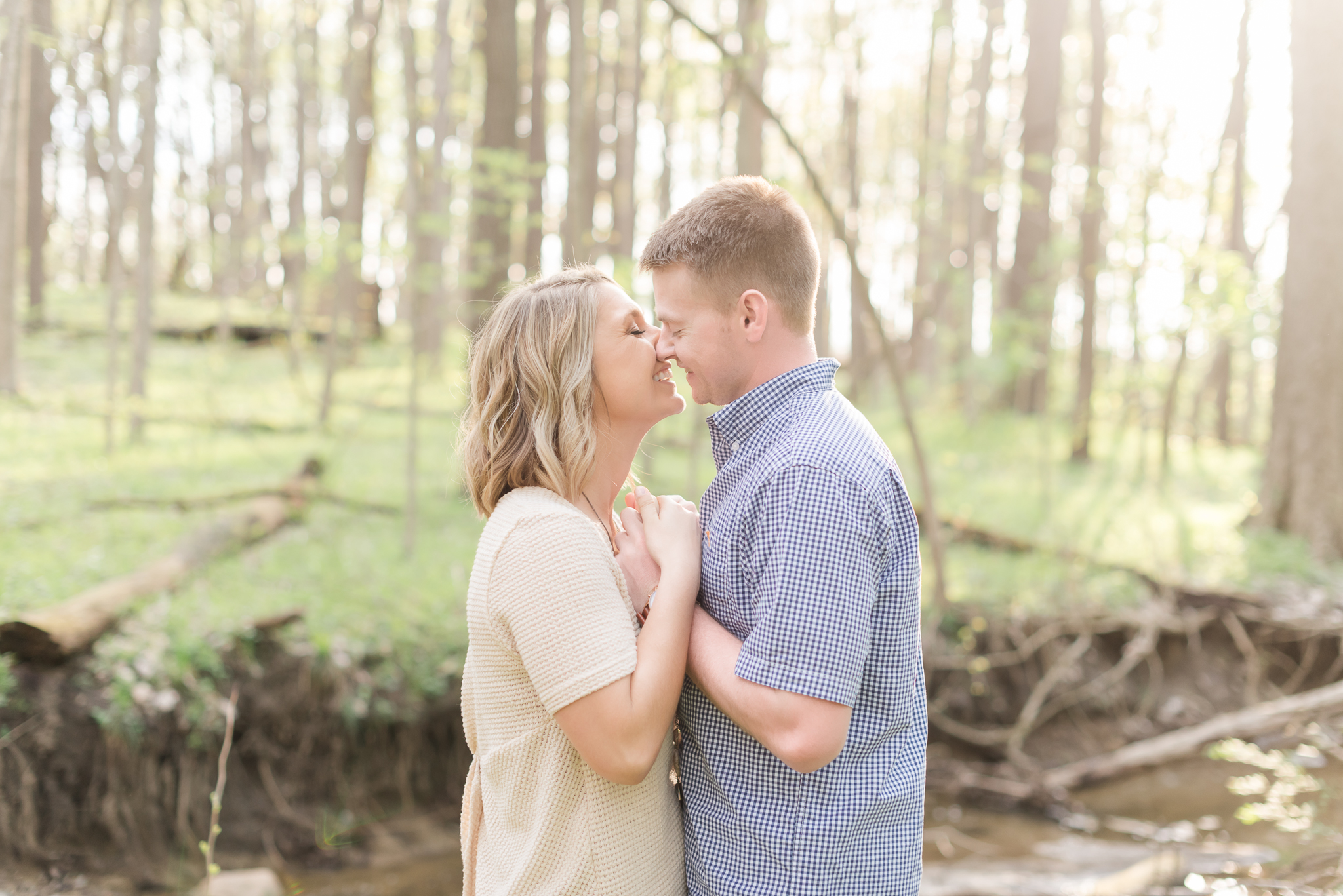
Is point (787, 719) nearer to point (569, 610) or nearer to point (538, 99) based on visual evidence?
point (569, 610)

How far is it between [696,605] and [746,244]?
72cm

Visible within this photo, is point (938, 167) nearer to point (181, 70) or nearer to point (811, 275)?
point (811, 275)

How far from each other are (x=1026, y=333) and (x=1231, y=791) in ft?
20.1

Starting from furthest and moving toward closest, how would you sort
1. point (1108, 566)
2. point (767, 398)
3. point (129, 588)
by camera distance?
point (1108, 566), point (129, 588), point (767, 398)

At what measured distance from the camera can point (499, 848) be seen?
1857 millimetres

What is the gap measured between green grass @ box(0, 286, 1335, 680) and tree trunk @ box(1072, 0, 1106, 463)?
624mm

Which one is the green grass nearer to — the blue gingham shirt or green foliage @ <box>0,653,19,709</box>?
green foliage @ <box>0,653,19,709</box>

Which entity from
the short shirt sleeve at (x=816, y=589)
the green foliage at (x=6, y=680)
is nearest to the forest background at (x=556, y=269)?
the green foliage at (x=6, y=680)

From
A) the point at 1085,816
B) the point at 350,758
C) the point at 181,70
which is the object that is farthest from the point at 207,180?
the point at 1085,816

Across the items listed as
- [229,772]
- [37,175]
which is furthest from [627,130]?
[229,772]

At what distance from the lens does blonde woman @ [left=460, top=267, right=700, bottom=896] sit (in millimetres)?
1642

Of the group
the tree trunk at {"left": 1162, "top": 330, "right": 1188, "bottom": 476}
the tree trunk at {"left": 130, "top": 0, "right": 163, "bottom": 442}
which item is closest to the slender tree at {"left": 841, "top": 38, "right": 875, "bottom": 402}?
the tree trunk at {"left": 1162, "top": 330, "right": 1188, "bottom": 476}

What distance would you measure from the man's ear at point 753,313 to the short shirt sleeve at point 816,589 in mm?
353

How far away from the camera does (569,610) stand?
5.42ft
